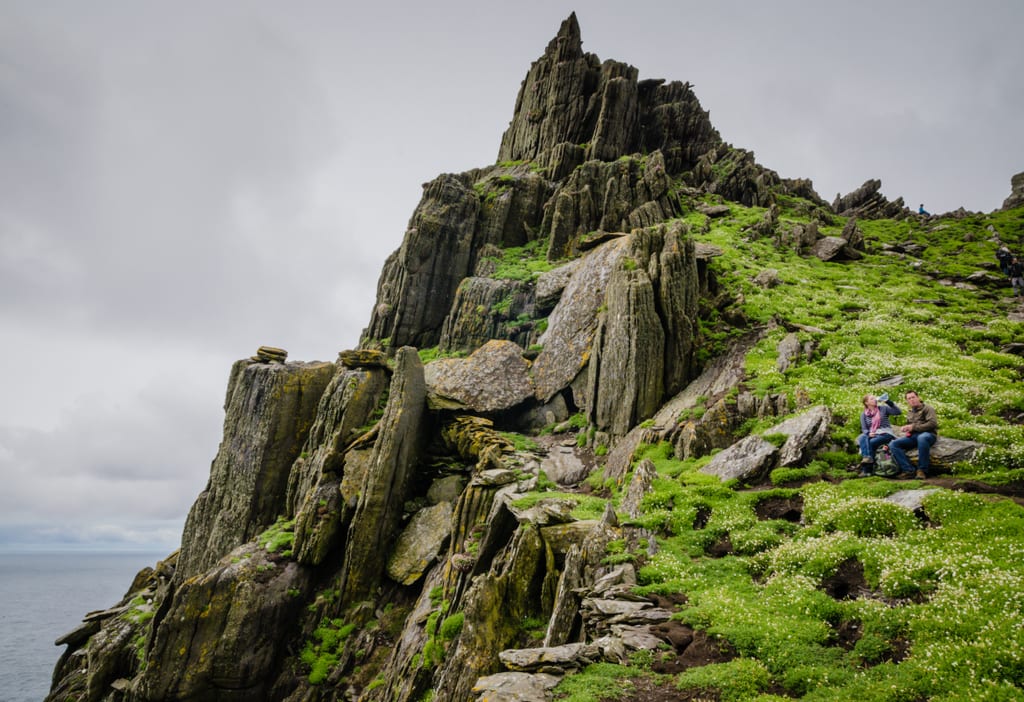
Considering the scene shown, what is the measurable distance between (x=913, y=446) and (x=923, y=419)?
977 mm

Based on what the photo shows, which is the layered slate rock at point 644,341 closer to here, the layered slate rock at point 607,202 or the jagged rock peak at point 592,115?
the layered slate rock at point 607,202

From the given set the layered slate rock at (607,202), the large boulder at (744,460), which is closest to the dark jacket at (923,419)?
the large boulder at (744,460)

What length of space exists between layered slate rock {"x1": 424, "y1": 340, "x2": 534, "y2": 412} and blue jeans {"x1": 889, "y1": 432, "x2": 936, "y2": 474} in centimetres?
2155

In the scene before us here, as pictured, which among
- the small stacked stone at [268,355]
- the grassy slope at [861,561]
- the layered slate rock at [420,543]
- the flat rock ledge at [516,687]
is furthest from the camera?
the small stacked stone at [268,355]

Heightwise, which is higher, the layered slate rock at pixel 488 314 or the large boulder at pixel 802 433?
the layered slate rock at pixel 488 314

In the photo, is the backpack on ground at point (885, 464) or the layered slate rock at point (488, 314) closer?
the backpack on ground at point (885, 464)

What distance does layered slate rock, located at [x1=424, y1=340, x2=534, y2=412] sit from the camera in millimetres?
32438

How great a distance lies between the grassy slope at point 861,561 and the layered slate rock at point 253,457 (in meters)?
27.2

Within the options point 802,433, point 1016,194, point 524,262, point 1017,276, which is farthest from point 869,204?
point 802,433

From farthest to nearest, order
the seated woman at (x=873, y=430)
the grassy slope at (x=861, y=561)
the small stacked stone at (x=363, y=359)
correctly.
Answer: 1. the small stacked stone at (x=363, y=359)
2. the seated woman at (x=873, y=430)
3. the grassy slope at (x=861, y=561)

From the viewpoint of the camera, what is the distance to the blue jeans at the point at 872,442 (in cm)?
1593

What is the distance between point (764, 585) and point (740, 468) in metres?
6.55

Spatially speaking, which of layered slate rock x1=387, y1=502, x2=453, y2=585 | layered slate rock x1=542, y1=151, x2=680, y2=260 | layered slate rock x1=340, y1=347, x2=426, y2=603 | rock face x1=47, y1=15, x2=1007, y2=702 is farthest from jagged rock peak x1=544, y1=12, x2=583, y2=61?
layered slate rock x1=387, y1=502, x2=453, y2=585

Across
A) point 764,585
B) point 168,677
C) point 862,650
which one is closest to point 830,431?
point 764,585
